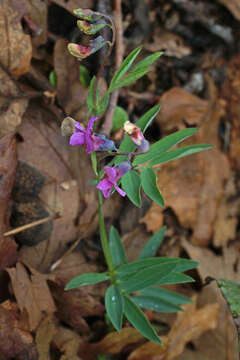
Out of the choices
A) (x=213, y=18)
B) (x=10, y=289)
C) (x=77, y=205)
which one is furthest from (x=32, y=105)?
(x=213, y=18)

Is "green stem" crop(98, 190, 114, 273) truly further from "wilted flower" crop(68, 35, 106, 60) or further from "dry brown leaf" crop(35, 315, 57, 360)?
"wilted flower" crop(68, 35, 106, 60)

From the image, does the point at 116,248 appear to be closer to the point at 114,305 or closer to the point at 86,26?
the point at 114,305

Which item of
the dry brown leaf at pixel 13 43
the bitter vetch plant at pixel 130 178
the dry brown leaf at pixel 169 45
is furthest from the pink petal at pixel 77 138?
the dry brown leaf at pixel 169 45

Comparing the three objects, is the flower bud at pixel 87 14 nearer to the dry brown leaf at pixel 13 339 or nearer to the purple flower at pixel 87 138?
the purple flower at pixel 87 138

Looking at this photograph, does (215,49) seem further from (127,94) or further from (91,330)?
(91,330)

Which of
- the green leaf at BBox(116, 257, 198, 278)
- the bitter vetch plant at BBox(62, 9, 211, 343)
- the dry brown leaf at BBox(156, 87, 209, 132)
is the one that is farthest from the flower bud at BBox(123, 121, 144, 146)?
the dry brown leaf at BBox(156, 87, 209, 132)
